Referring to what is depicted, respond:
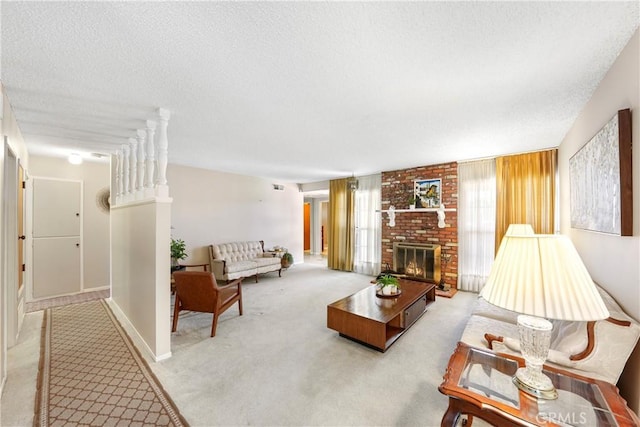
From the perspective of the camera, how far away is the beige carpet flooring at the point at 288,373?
1.76m

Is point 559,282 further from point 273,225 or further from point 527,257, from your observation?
point 273,225

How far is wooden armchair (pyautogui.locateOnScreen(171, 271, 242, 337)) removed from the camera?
2902mm

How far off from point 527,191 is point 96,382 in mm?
5937

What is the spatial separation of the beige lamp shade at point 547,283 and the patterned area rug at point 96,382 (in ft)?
7.06

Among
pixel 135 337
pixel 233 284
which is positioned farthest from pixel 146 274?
pixel 233 284

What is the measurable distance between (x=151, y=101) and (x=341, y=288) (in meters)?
4.10

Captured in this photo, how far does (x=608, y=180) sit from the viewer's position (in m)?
1.71

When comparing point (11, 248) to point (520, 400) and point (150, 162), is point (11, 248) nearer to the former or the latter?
point (150, 162)

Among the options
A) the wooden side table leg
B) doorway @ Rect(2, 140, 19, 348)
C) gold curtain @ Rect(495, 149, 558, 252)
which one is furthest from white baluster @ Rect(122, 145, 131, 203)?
gold curtain @ Rect(495, 149, 558, 252)

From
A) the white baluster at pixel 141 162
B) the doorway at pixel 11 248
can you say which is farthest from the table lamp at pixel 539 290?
the doorway at pixel 11 248

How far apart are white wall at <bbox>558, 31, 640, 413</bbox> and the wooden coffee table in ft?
5.32

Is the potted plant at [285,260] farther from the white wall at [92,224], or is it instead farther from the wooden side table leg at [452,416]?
the wooden side table leg at [452,416]

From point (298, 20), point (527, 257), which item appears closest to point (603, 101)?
point (527, 257)

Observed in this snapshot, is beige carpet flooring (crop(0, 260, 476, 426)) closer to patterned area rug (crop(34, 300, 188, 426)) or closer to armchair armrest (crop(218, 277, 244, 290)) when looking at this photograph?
patterned area rug (crop(34, 300, 188, 426))
